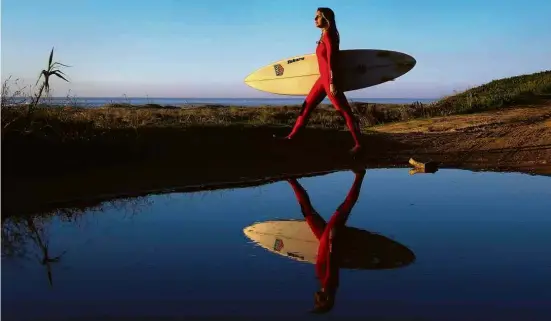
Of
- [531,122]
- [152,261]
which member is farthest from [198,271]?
[531,122]

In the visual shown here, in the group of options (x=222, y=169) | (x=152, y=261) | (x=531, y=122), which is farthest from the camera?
(x=531, y=122)

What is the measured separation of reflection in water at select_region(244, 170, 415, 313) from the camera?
12.9 feet

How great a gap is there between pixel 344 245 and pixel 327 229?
2.06ft

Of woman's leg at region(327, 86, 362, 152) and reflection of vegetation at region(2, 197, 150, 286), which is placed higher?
woman's leg at region(327, 86, 362, 152)

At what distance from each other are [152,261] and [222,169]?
4.70 metres

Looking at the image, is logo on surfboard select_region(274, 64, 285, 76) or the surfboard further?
logo on surfboard select_region(274, 64, 285, 76)

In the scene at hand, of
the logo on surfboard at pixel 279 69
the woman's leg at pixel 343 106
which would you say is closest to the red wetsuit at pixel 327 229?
the woman's leg at pixel 343 106

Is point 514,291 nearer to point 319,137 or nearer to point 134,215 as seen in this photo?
point 134,215

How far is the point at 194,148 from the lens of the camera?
9.80m

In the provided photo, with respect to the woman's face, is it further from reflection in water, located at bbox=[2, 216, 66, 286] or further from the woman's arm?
reflection in water, located at bbox=[2, 216, 66, 286]

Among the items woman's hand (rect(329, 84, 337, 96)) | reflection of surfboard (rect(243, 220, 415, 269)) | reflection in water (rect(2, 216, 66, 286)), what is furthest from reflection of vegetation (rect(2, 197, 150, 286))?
woman's hand (rect(329, 84, 337, 96))

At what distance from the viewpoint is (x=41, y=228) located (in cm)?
531

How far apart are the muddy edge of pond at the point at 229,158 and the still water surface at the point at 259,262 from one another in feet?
2.72

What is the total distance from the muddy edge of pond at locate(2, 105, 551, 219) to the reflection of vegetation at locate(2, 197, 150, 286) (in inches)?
8.3
